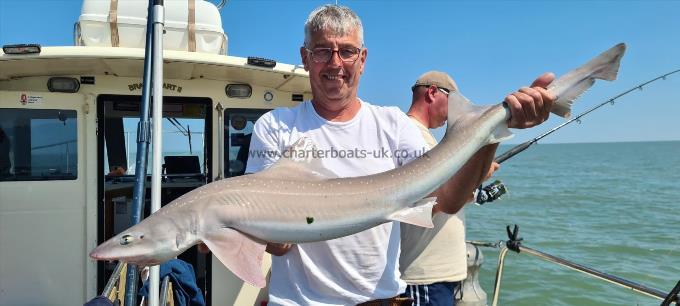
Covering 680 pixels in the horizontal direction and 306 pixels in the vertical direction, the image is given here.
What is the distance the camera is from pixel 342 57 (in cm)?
221

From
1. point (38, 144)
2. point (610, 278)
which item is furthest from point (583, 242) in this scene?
point (38, 144)

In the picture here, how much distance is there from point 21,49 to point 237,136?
2273 mm

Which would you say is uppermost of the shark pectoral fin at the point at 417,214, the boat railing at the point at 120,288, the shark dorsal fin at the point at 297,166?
the shark dorsal fin at the point at 297,166

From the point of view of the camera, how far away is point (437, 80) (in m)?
4.09

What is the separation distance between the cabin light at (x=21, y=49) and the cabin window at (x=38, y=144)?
2.79 feet

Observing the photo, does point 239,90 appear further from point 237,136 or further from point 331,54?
point 331,54

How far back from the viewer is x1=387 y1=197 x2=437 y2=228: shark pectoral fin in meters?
2.07

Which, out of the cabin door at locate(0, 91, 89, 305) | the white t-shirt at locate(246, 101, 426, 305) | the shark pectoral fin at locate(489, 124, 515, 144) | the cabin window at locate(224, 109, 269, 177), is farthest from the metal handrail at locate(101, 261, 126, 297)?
the shark pectoral fin at locate(489, 124, 515, 144)

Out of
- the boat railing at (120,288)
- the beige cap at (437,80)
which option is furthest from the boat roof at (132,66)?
the boat railing at (120,288)

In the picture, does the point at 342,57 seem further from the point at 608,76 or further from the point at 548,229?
the point at 548,229

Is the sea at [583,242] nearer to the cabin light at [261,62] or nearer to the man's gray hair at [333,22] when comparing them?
the cabin light at [261,62]

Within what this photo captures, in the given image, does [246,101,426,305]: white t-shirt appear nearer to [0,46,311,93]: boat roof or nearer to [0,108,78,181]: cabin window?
[0,46,311,93]: boat roof

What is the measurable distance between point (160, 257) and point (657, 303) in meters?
10.4

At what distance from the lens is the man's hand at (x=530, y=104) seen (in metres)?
2.27
